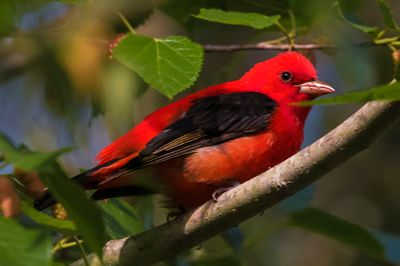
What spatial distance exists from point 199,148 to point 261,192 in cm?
128

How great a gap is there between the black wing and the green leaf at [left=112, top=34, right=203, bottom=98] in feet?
2.42

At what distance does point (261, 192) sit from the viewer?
3.17 m

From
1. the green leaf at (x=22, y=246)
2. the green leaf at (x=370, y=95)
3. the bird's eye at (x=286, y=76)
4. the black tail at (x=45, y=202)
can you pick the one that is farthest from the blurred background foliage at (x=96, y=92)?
the green leaf at (x=370, y=95)

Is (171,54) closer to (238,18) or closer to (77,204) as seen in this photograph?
(238,18)

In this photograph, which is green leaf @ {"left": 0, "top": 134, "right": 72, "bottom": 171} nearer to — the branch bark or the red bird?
the branch bark

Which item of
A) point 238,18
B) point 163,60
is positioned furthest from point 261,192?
point 238,18

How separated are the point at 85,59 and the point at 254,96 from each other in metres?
1.41

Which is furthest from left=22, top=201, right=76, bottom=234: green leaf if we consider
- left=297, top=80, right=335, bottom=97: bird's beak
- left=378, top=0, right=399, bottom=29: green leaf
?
left=297, top=80, right=335, bottom=97: bird's beak

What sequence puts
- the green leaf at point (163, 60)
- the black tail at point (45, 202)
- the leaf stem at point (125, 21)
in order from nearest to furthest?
the green leaf at point (163, 60), the black tail at point (45, 202), the leaf stem at point (125, 21)

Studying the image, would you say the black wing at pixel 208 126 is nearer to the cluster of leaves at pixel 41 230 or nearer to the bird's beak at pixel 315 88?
the bird's beak at pixel 315 88

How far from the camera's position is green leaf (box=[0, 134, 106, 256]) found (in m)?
2.09

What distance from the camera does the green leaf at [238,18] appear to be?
3576 millimetres

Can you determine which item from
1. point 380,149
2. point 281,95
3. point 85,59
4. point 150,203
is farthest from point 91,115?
point 380,149

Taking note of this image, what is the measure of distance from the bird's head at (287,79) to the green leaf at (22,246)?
2874 mm
